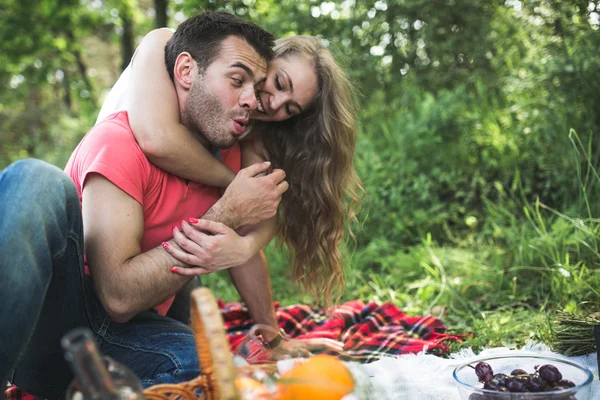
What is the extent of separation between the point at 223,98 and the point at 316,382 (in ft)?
5.20

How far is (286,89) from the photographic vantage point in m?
2.79

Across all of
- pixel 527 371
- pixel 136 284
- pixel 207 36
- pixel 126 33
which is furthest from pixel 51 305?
pixel 126 33

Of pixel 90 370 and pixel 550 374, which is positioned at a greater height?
pixel 90 370

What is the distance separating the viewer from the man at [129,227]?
162 cm

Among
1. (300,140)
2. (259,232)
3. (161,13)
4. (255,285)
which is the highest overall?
(161,13)

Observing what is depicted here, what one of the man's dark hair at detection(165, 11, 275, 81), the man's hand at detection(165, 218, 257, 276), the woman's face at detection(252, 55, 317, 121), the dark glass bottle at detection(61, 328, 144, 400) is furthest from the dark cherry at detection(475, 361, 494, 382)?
the man's dark hair at detection(165, 11, 275, 81)

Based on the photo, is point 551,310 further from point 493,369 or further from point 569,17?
point 569,17

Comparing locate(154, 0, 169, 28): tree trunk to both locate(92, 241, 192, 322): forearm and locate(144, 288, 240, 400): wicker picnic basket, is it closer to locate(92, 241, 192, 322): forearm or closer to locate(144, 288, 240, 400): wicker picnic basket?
locate(92, 241, 192, 322): forearm

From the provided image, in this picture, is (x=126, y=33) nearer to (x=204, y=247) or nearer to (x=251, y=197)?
(x=251, y=197)

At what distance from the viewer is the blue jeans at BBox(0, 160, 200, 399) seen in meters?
1.54

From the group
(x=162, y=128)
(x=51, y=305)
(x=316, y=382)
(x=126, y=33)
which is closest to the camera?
(x=316, y=382)

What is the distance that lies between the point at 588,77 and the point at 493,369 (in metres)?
2.96

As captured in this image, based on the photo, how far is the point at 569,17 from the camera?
4.65 metres

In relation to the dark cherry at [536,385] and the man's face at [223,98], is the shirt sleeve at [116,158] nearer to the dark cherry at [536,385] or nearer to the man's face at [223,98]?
the man's face at [223,98]
